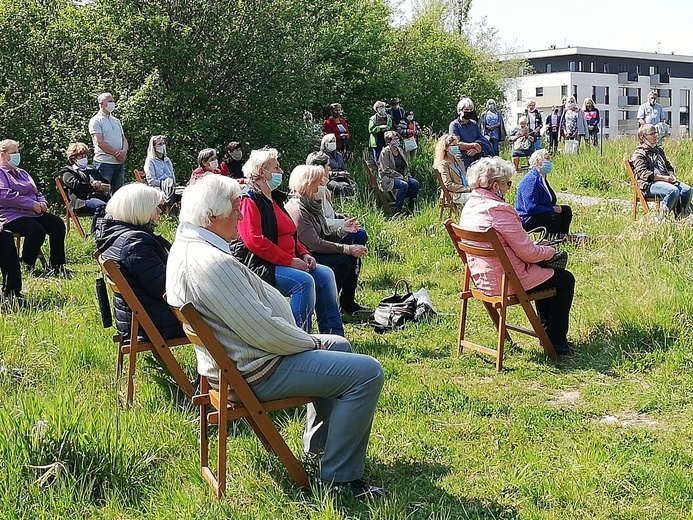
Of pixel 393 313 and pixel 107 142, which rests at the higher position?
pixel 107 142

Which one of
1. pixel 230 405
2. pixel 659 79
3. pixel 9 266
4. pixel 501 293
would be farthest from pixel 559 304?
pixel 659 79

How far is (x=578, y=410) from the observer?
4902 mm

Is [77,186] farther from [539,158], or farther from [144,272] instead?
[144,272]

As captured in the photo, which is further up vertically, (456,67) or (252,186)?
(456,67)

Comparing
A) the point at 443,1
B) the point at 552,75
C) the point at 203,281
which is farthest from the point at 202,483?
the point at 552,75

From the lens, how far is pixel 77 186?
1095 cm

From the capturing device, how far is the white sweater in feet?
11.4

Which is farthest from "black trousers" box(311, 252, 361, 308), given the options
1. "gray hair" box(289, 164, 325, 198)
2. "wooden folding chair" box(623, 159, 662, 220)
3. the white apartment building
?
the white apartment building

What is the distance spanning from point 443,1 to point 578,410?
140 ft

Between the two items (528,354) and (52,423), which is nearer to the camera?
(52,423)

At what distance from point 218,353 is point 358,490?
3.04ft

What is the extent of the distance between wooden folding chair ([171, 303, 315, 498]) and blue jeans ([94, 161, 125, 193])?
8869 millimetres

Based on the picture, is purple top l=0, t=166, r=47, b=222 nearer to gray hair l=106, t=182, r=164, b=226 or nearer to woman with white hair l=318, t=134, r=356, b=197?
gray hair l=106, t=182, r=164, b=226

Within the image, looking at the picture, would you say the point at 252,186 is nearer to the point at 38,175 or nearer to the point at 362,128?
the point at 38,175
